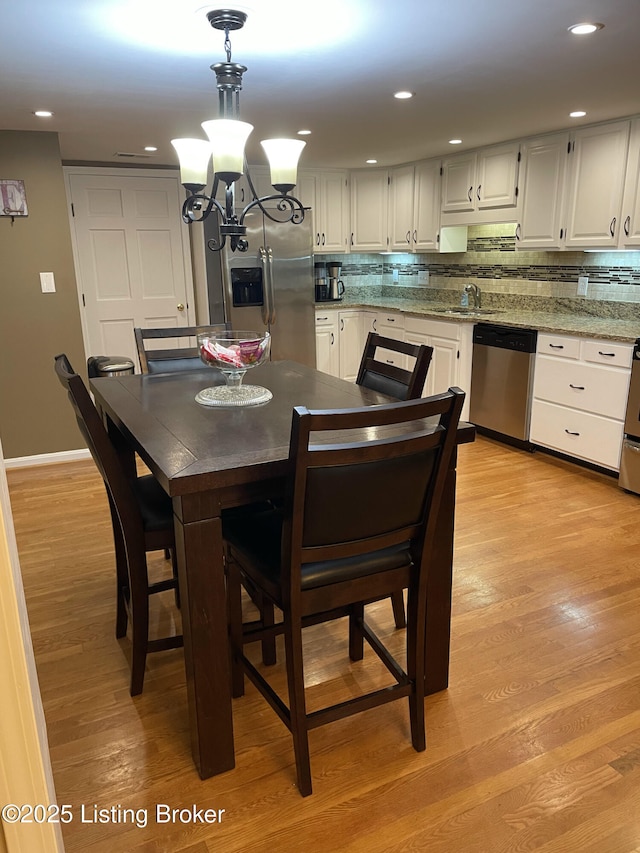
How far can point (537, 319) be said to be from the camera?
14.4ft

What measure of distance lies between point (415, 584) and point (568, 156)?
139 inches

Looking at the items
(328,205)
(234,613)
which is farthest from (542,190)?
(234,613)

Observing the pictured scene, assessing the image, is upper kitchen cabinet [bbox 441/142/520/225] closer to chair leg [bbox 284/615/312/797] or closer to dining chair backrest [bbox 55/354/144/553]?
dining chair backrest [bbox 55/354/144/553]

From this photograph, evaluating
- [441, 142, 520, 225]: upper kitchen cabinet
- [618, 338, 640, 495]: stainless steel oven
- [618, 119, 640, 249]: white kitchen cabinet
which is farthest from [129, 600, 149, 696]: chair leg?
[441, 142, 520, 225]: upper kitchen cabinet

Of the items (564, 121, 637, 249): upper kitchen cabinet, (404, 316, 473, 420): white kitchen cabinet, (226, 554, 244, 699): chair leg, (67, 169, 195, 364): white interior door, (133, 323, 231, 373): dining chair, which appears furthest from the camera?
(67, 169, 195, 364): white interior door

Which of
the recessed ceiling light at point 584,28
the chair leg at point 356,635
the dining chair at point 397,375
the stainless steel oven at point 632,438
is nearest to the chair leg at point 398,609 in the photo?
the dining chair at point 397,375

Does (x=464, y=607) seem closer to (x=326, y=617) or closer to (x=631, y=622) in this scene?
(x=631, y=622)

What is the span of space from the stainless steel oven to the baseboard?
3633 millimetres

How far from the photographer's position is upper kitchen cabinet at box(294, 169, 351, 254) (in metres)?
5.83

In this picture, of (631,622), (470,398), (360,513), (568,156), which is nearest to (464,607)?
(631,622)

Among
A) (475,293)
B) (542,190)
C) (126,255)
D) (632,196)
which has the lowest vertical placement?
(475,293)

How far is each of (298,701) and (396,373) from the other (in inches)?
49.9

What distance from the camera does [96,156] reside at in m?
4.72

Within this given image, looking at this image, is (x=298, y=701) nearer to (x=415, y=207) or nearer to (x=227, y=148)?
(x=227, y=148)
